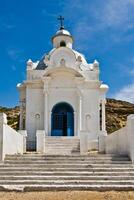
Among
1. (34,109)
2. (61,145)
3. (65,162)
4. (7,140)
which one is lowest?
(65,162)

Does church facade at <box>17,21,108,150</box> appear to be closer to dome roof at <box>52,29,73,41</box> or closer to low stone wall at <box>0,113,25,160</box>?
dome roof at <box>52,29,73,41</box>

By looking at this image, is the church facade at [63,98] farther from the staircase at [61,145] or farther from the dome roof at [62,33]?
the dome roof at [62,33]

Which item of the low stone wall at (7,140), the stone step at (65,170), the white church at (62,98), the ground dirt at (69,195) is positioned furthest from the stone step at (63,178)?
the white church at (62,98)

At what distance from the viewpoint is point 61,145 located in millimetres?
19750

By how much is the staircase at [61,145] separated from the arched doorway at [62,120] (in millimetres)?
1734

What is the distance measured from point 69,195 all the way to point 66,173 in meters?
1.81

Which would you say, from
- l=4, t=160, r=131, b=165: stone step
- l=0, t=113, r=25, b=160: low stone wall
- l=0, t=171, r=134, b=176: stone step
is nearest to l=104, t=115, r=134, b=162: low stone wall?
l=4, t=160, r=131, b=165: stone step

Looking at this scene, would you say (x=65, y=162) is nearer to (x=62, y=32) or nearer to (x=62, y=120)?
(x=62, y=120)

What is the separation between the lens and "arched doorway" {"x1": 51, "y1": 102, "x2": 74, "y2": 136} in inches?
883

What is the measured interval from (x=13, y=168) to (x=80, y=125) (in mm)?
10913

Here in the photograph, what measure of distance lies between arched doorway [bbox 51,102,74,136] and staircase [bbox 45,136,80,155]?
1.73 m

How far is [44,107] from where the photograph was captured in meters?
22.8

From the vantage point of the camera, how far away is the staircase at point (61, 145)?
19.0 meters

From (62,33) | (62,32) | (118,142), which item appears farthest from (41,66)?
(118,142)
